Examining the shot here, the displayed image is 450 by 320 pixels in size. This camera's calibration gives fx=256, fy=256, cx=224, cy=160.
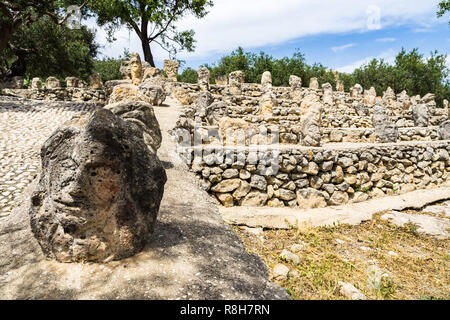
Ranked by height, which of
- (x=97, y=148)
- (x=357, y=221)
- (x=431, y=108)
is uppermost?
(x=431, y=108)

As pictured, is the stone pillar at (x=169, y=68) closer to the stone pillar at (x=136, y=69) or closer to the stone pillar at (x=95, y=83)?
the stone pillar at (x=136, y=69)

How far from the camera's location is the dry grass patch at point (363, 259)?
349 centimetres

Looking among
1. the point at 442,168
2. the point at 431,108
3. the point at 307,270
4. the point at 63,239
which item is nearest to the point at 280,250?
the point at 307,270

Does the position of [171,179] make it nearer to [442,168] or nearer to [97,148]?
[97,148]

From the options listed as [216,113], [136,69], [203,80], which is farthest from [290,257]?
[136,69]

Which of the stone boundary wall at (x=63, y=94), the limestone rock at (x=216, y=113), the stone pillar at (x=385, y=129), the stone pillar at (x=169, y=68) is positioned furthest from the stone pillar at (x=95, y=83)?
the stone pillar at (x=385, y=129)

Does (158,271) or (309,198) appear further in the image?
(309,198)

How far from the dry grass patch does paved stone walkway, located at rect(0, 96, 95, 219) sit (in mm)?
4361

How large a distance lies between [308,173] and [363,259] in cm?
284

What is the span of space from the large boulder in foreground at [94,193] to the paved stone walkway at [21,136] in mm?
2640

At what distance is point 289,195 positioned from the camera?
6.77 meters

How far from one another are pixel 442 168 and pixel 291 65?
2193 centimetres

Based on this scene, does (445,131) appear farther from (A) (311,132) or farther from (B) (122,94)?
(B) (122,94)

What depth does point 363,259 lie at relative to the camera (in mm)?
4480
